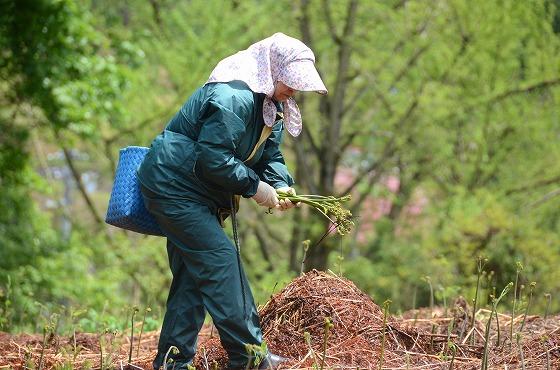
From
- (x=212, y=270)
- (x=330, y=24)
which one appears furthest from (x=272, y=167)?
(x=330, y=24)

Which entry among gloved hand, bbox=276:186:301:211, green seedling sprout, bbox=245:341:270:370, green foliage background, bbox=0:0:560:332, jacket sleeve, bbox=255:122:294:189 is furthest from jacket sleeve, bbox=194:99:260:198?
green foliage background, bbox=0:0:560:332

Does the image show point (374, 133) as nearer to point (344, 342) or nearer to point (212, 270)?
point (344, 342)

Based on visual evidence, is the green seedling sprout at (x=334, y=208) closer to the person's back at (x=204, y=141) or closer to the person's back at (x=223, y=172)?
the person's back at (x=223, y=172)

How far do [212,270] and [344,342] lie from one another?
827 millimetres

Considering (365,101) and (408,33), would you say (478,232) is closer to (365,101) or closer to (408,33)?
(408,33)

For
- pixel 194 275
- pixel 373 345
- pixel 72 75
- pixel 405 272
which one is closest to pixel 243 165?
pixel 194 275

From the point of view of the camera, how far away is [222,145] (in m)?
3.93

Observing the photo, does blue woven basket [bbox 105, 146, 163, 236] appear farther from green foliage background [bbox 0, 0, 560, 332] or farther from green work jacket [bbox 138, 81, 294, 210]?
green foliage background [bbox 0, 0, 560, 332]

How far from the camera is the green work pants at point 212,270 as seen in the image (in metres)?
4.09

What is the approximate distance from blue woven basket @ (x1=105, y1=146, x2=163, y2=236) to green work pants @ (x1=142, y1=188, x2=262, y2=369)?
11cm

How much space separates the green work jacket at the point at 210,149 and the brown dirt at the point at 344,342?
2.47ft

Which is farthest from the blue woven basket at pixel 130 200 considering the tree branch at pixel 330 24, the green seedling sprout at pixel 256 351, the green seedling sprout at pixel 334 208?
the tree branch at pixel 330 24

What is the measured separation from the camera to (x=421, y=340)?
4672mm

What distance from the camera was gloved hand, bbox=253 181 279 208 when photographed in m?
4.16
